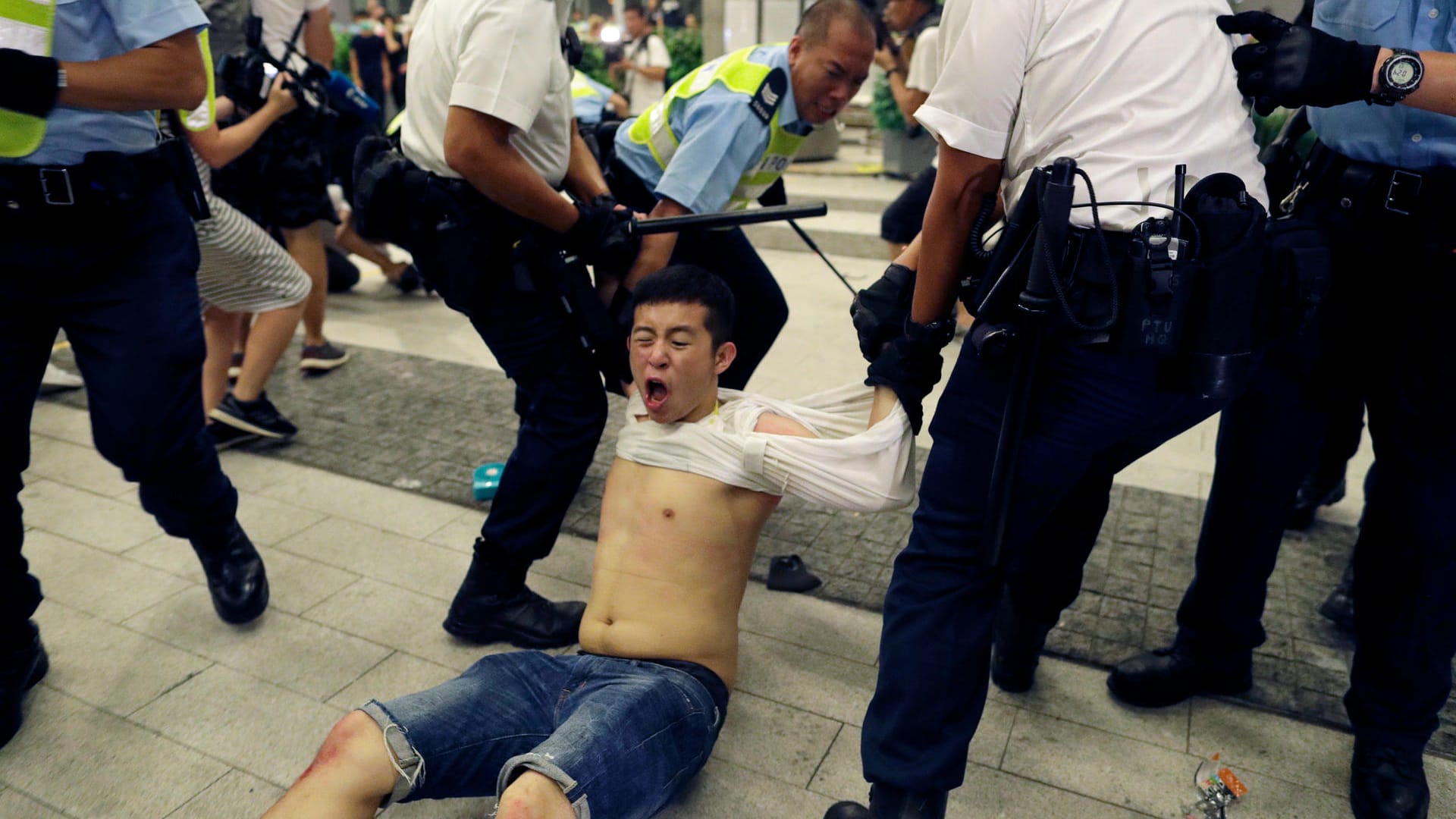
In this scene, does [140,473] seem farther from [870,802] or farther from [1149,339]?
[1149,339]

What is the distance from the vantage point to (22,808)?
1943mm

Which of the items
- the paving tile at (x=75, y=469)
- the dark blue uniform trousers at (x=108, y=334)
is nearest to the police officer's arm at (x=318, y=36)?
the paving tile at (x=75, y=469)

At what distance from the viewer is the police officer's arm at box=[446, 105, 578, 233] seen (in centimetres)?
211

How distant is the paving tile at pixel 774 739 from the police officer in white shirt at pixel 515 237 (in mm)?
535

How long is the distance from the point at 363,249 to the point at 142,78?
4.21 meters

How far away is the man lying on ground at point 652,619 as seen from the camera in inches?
64.3

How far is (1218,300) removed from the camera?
1554mm

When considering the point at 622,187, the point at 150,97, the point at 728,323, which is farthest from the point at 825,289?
the point at 150,97

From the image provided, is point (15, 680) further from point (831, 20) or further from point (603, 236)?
point (831, 20)

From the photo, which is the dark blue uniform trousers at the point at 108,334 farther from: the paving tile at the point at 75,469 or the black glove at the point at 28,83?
the paving tile at the point at 75,469

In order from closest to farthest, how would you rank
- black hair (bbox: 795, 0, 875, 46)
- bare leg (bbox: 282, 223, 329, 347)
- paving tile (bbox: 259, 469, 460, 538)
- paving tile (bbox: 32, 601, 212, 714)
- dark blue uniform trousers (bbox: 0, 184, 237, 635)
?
dark blue uniform trousers (bbox: 0, 184, 237, 635) < paving tile (bbox: 32, 601, 212, 714) < black hair (bbox: 795, 0, 875, 46) < paving tile (bbox: 259, 469, 460, 538) < bare leg (bbox: 282, 223, 329, 347)

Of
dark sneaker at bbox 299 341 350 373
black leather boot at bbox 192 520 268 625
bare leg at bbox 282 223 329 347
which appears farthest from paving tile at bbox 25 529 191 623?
dark sneaker at bbox 299 341 350 373

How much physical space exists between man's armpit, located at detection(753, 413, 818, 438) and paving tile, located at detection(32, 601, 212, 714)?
1511 mm

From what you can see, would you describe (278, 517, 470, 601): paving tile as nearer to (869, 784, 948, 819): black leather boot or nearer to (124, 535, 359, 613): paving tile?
(124, 535, 359, 613): paving tile
